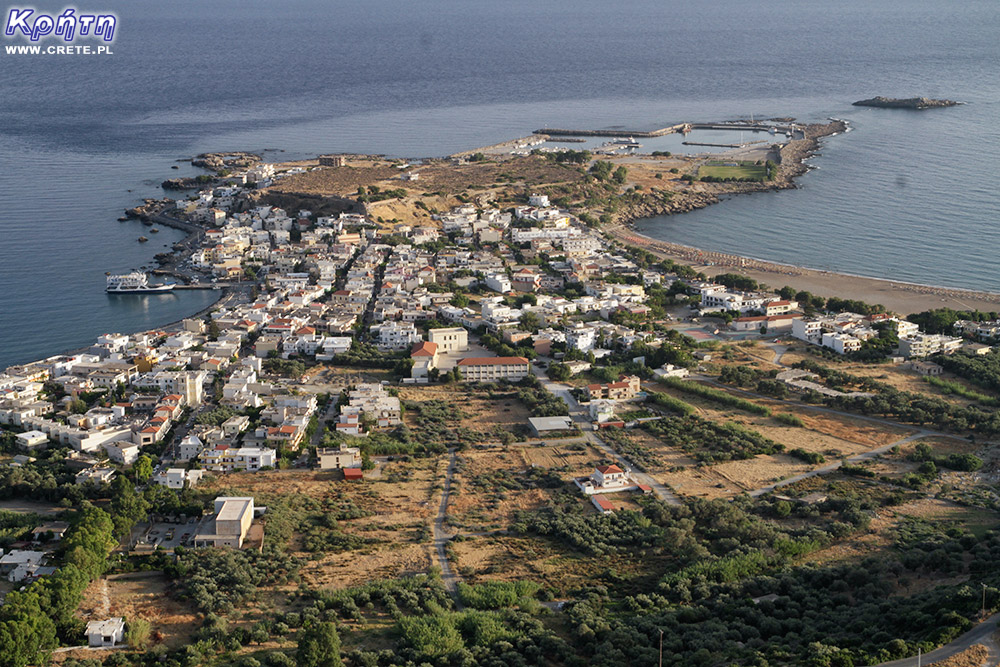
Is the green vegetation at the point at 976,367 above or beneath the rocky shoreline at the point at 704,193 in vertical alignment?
beneath

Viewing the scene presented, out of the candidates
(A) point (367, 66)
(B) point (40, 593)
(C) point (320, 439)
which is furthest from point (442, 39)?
(B) point (40, 593)

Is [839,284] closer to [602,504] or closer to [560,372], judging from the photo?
[560,372]

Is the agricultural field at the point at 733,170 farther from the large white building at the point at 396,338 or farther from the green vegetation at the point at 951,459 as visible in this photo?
the green vegetation at the point at 951,459

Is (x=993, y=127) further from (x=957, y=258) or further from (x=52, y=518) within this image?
(x=52, y=518)

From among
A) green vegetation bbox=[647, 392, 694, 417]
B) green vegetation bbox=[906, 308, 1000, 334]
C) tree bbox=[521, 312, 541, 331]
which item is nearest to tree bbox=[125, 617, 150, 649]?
green vegetation bbox=[647, 392, 694, 417]

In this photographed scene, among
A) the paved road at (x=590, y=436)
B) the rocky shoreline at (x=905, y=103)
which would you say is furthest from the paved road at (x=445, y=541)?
the rocky shoreline at (x=905, y=103)

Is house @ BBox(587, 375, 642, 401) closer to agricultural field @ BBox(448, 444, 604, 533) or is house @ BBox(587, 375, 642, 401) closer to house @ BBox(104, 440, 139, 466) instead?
agricultural field @ BBox(448, 444, 604, 533)

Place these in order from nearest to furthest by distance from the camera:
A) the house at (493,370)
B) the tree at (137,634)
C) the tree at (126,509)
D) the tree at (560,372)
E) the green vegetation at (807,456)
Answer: the tree at (137,634), the tree at (126,509), the green vegetation at (807,456), the tree at (560,372), the house at (493,370)
